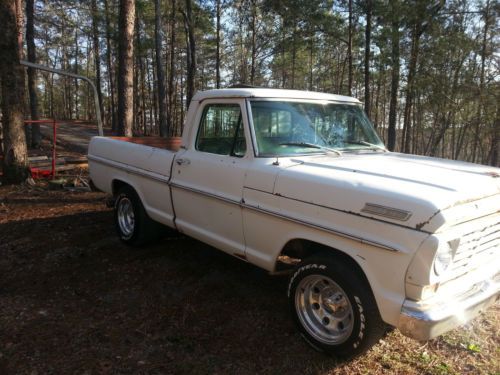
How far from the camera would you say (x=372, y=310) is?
8.92 ft

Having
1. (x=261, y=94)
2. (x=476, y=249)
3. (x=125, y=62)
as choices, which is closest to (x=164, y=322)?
(x=261, y=94)

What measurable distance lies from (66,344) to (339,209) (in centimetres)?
249

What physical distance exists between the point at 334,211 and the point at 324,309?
830 mm

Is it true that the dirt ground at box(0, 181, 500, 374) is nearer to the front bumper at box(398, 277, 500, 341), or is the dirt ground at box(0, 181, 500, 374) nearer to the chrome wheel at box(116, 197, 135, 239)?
the chrome wheel at box(116, 197, 135, 239)

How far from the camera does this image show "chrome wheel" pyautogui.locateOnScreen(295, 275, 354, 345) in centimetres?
296

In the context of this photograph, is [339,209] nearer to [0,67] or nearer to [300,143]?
[300,143]

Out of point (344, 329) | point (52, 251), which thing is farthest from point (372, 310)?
point (52, 251)

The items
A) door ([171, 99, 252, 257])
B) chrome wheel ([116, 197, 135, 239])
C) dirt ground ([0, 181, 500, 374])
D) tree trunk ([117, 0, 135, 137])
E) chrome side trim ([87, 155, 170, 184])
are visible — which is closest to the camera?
dirt ground ([0, 181, 500, 374])

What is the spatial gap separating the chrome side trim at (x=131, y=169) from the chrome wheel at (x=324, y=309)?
6.90 ft

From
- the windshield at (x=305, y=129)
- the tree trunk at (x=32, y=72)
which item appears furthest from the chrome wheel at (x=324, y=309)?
the tree trunk at (x=32, y=72)

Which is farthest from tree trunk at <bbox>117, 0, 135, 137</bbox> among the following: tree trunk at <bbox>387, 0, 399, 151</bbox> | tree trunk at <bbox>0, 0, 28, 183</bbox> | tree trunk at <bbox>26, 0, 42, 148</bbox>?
tree trunk at <bbox>387, 0, 399, 151</bbox>

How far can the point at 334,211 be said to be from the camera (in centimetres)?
283

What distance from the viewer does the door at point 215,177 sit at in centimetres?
369

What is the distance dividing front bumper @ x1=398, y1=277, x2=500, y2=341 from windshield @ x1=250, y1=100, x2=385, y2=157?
172 centimetres
